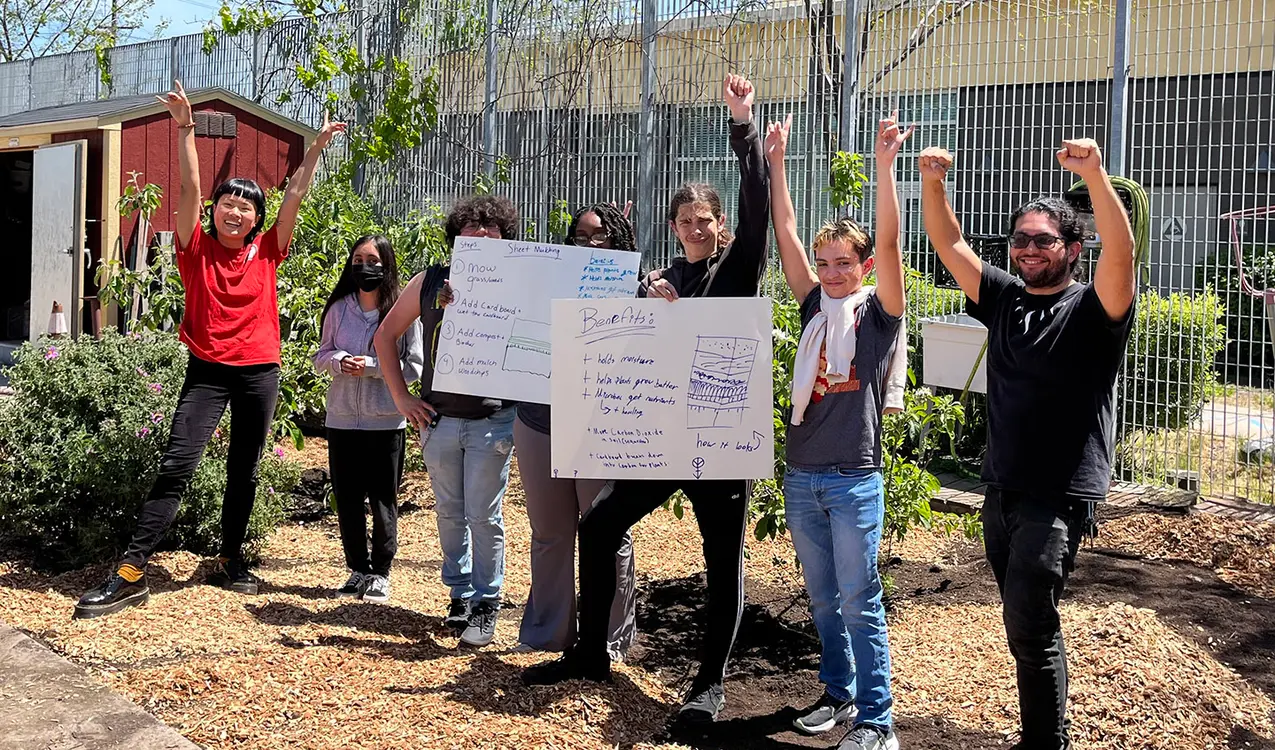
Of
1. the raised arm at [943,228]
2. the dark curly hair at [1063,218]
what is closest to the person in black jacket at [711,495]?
the raised arm at [943,228]

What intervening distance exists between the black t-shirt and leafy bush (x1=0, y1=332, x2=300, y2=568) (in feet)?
13.4

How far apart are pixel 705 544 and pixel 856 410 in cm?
76

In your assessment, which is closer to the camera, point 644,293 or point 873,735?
point 873,735

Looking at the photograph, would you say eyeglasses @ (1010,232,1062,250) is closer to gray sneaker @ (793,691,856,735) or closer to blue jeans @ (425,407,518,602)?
gray sneaker @ (793,691,856,735)

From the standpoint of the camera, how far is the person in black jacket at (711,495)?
4.22m

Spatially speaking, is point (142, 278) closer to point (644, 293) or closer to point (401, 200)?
point (401, 200)

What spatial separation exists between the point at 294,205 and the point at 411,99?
6.29 meters

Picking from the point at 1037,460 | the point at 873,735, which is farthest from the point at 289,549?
the point at 1037,460

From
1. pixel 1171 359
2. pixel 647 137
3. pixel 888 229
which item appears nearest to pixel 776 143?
pixel 888 229

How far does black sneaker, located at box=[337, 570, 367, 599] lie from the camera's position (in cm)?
581

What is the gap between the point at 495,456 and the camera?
512cm

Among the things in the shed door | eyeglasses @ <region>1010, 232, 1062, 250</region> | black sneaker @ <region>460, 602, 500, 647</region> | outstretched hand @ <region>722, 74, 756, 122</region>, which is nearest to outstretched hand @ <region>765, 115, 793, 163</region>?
outstretched hand @ <region>722, 74, 756, 122</region>

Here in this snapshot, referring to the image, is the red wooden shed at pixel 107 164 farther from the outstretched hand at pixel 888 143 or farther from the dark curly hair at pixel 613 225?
the outstretched hand at pixel 888 143

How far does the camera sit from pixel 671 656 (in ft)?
16.7
